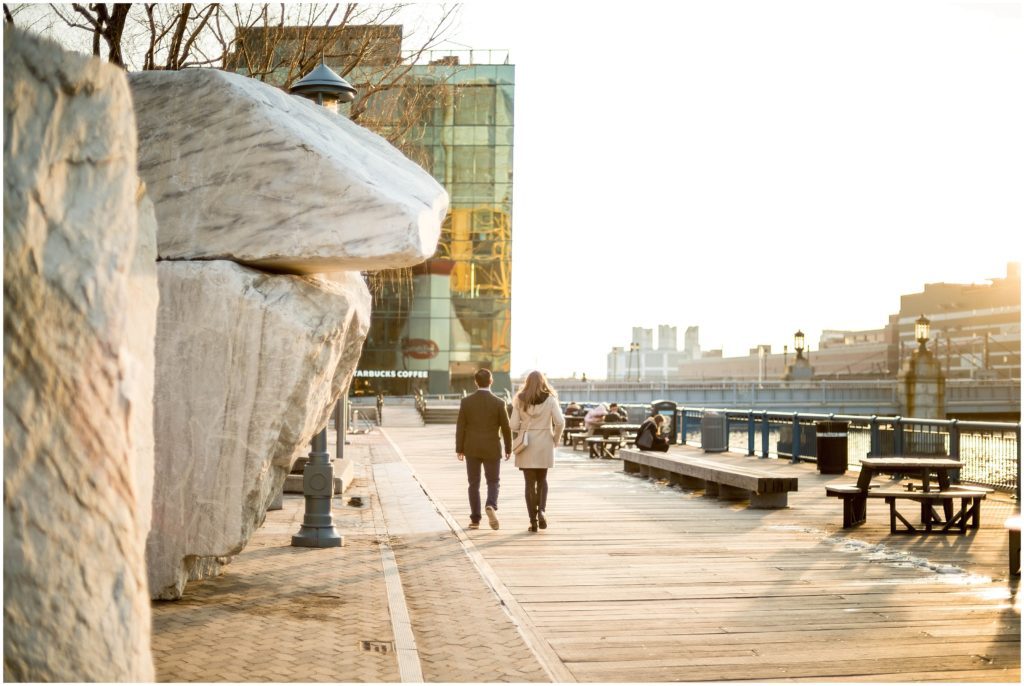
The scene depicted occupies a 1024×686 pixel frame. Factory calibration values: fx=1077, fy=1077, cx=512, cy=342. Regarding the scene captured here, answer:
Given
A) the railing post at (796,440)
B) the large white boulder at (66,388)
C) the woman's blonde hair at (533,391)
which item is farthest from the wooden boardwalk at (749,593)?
the railing post at (796,440)

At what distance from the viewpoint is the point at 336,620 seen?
7078mm

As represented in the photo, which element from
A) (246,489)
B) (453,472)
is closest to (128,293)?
(246,489)

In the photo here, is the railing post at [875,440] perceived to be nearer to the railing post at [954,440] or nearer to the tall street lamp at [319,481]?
the railing post at [954,440]

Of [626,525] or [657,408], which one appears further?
[657,408]

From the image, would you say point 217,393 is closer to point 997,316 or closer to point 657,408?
point 657,408

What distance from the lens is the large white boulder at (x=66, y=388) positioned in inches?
141

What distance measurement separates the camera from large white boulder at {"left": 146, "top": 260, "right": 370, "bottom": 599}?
704 cm

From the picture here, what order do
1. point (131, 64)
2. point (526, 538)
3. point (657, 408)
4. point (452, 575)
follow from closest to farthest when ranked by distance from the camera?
point (452, 575), point (526, 538), point (131, 64), point (657, 408)

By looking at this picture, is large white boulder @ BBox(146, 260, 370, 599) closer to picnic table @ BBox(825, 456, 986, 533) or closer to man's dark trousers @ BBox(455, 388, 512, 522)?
man's dark trousers @ BBox(455, 388, 512, 522)

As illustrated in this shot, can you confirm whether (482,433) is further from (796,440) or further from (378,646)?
(796,440)

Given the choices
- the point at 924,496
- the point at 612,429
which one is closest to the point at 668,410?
the point at 612,429

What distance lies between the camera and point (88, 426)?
12.1ft

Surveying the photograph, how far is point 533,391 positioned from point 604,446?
1250cm

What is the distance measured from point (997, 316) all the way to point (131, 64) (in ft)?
338
